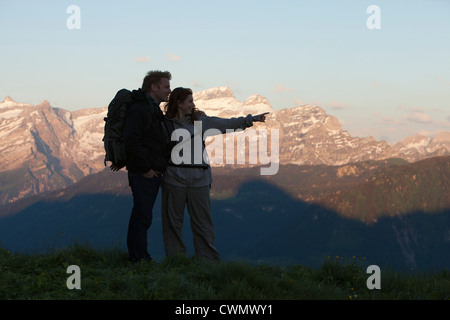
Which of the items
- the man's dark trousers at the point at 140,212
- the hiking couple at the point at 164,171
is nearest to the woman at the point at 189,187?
the hiking couple at the point at 164,171

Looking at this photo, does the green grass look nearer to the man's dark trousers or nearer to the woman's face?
the man's dark trousers

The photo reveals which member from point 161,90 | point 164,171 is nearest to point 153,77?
point 161,90

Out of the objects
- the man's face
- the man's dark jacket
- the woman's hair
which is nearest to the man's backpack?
the man's dark jacket

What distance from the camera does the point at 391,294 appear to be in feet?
25.3

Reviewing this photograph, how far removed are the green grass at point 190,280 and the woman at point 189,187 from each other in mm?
1056

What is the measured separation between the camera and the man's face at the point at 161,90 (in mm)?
9992

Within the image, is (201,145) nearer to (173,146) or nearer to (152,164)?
(173,146)

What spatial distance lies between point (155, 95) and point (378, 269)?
5.08 m

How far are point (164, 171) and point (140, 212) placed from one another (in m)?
0.87

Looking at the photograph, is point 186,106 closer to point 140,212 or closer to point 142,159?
point 142,159

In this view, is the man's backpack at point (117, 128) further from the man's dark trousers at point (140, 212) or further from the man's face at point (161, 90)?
the man's face at point (161, 90)

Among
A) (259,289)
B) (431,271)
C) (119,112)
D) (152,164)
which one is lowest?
(431,271)

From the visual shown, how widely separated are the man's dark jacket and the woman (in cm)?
50

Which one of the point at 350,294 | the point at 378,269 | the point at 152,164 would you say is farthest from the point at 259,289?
the point at 152,164
